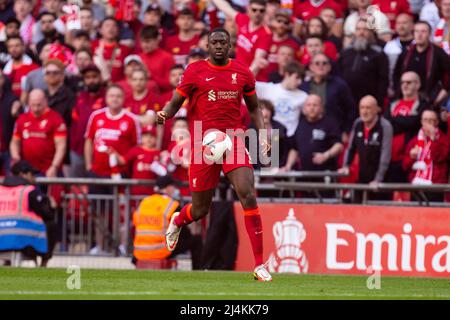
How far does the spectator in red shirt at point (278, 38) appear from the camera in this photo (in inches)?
798

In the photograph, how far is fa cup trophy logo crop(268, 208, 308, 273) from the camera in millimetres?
17078

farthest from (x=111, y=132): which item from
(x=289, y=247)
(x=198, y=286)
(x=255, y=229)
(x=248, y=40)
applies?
(x=198, y=286)

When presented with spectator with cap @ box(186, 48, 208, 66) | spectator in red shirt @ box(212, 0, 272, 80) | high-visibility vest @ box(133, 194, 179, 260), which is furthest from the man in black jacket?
high-visibility vest @ box(133, 194, 179, 260)

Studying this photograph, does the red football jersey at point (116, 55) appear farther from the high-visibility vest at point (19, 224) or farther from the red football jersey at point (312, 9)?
the high-visibility vest at point (19, 224)

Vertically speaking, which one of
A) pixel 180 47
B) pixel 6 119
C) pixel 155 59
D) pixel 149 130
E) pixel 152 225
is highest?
pixel 180 47

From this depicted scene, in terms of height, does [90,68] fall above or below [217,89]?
above

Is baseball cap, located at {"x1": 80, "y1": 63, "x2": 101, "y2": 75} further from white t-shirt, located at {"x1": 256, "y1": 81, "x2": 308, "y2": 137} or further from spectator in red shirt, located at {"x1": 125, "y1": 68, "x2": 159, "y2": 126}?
white t-shirt, located at {"x1": 256, "y1": 81, "x2": 308, "y2": 137}

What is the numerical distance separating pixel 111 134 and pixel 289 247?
13.3ft

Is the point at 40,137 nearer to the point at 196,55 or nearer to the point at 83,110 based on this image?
the point at 83,110

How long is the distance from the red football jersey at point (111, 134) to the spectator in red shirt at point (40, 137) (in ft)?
2.17

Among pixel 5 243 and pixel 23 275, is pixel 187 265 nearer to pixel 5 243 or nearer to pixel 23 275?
pixel 5 243

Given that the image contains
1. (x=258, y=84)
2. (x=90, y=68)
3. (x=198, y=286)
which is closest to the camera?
(x=198, y=286)

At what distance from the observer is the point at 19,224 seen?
679 inches

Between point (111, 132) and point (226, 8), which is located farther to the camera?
point (226, 8)
